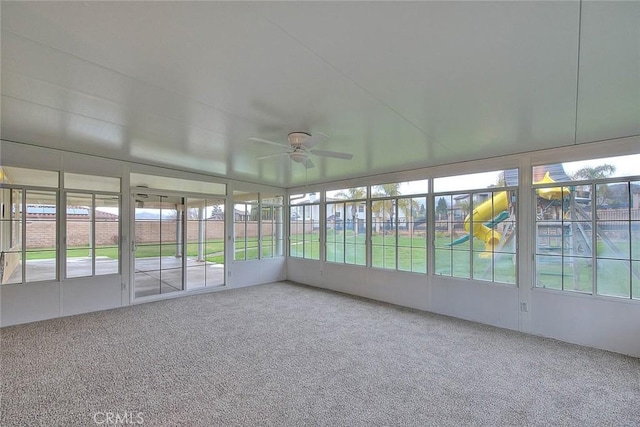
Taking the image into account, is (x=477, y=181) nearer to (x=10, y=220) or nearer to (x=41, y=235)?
(x=41, y=235)

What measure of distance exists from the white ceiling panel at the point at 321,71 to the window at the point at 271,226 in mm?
3843

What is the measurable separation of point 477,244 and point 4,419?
5.40 metres

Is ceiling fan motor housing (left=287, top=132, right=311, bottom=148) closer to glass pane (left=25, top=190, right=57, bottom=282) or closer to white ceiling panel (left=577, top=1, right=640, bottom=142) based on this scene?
white ceiling panel (left=577, top=1, right=640, bottom=142)

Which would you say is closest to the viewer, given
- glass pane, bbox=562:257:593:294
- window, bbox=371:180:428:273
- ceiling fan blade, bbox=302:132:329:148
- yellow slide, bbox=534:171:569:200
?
ceiling fan blade, bbox=302:132:329:148

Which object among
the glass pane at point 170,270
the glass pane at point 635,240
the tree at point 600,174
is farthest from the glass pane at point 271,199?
the glass pane at point 635,240

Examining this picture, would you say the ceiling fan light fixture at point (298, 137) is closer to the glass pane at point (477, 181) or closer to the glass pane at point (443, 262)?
the glass pane at point (477, 181)

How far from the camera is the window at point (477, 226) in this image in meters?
4.19

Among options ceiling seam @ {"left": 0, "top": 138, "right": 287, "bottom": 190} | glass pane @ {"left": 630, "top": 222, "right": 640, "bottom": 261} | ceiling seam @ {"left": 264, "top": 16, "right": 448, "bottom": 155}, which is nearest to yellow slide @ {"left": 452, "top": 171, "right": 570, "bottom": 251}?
glass pane @ {"left": 630, "top": 222, "right": 640, "bottom": 261}

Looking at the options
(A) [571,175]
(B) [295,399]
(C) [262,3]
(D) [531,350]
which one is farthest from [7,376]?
(A) [571,175]

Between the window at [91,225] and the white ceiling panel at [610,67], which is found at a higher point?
the white ceiling panel at [610,67]

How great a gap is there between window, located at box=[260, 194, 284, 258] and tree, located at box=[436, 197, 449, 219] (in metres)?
4.11

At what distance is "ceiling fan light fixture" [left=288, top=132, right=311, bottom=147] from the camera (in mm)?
3070

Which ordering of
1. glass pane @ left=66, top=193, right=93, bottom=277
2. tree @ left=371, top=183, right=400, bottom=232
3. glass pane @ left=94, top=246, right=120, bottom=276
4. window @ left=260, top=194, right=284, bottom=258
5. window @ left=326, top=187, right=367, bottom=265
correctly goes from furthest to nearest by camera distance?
window @ left=260, top=194, right=284, bottom=258 < window @ left=326, top=187, right=367, bottom=265 < tree @ left=371, top=183, right=400, bottom=232 < glass pane @ left=94, top=246, right=120, bottom=276 < glass pane @ left=66, top=193, right=93, bottom=277

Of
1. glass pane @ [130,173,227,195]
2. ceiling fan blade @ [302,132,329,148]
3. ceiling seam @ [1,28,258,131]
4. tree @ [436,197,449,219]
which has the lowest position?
tree @ [436,197,449,219]
